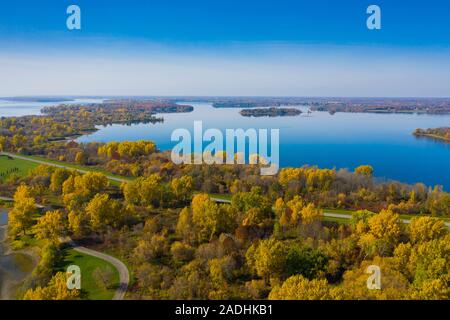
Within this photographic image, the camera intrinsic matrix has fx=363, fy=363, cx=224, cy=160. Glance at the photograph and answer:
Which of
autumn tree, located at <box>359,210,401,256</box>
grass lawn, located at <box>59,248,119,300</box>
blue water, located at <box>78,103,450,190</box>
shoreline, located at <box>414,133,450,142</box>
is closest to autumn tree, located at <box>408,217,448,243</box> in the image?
autumn tree, located at <box>359,210,401,256</box>

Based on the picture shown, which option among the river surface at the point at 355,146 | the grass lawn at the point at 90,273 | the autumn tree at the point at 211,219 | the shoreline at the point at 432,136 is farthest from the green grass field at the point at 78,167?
the shoreline at the point at 432,136

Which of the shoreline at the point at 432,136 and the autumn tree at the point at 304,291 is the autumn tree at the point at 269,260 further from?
the shoreline at the point at 432,136

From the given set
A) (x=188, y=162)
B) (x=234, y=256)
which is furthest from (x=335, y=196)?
(x=188, y=162)

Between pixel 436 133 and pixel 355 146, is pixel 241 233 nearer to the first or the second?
pixel 355 146

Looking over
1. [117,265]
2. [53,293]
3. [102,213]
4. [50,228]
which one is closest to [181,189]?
[102,213]

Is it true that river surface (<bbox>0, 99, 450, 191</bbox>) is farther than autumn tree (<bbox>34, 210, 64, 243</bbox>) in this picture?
Yes

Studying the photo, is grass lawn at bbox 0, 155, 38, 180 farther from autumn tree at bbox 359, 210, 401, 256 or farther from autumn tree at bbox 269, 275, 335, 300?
autumn tree at bbox 359, 210, 401, 256
